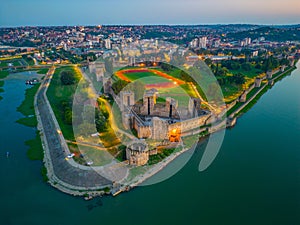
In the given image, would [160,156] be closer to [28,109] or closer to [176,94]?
[176,94]

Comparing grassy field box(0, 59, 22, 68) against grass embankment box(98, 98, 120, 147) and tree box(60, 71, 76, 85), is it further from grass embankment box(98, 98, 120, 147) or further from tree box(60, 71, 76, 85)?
grass embankment box(98, 98, 120, 147)

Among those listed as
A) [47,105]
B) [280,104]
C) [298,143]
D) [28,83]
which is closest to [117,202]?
[298,143]

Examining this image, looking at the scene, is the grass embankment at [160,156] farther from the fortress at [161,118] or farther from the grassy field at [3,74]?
the grassy field at [3,74]

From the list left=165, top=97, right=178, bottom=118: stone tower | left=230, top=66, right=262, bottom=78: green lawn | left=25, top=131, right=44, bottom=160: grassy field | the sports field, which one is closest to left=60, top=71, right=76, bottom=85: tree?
the sports field

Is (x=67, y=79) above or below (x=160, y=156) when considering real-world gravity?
above

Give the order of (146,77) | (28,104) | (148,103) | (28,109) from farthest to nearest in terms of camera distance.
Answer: (146,77) < (28,104) < (28,109) < (148,103)

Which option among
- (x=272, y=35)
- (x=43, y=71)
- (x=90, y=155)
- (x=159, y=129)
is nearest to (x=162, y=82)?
(x=159, y=129)

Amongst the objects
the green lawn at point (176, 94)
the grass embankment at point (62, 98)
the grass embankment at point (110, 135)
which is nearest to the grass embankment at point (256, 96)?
the green lawn at point (176, 94)
